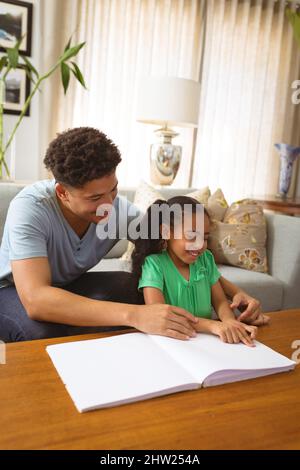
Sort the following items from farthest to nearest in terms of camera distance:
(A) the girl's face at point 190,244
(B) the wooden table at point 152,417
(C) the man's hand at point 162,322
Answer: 1. (A) the girl's face at point 190,244
2. (C) the man's hand at point 162,322
3. (B) the wooden table at point 152,417

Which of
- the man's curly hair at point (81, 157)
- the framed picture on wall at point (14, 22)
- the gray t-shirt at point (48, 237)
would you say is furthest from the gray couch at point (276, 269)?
the framed picture on wall at point (14, 22)

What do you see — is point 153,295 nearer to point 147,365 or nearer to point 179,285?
point 179,285

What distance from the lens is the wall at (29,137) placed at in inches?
109

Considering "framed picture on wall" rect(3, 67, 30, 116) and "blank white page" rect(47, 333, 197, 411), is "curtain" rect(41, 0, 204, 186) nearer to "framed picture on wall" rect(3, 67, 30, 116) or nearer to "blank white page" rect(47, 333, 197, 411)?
"framed picture on wall" rect(3, 67, 30, 116)

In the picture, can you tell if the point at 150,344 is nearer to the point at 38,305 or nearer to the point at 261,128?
the point at 38,305

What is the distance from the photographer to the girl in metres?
1.21

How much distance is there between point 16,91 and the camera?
2.78m

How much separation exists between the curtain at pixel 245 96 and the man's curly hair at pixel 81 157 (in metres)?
2.40

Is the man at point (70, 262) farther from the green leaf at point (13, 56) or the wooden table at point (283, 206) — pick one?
the wooden table at point (283, 206)

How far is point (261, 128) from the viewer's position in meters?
3.66

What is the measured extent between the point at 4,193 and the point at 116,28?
1732mm

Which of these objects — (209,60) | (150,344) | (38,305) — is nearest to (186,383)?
(150,344)

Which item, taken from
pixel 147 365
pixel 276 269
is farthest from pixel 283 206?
pixel 147 365

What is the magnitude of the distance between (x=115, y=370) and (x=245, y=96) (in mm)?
3187
